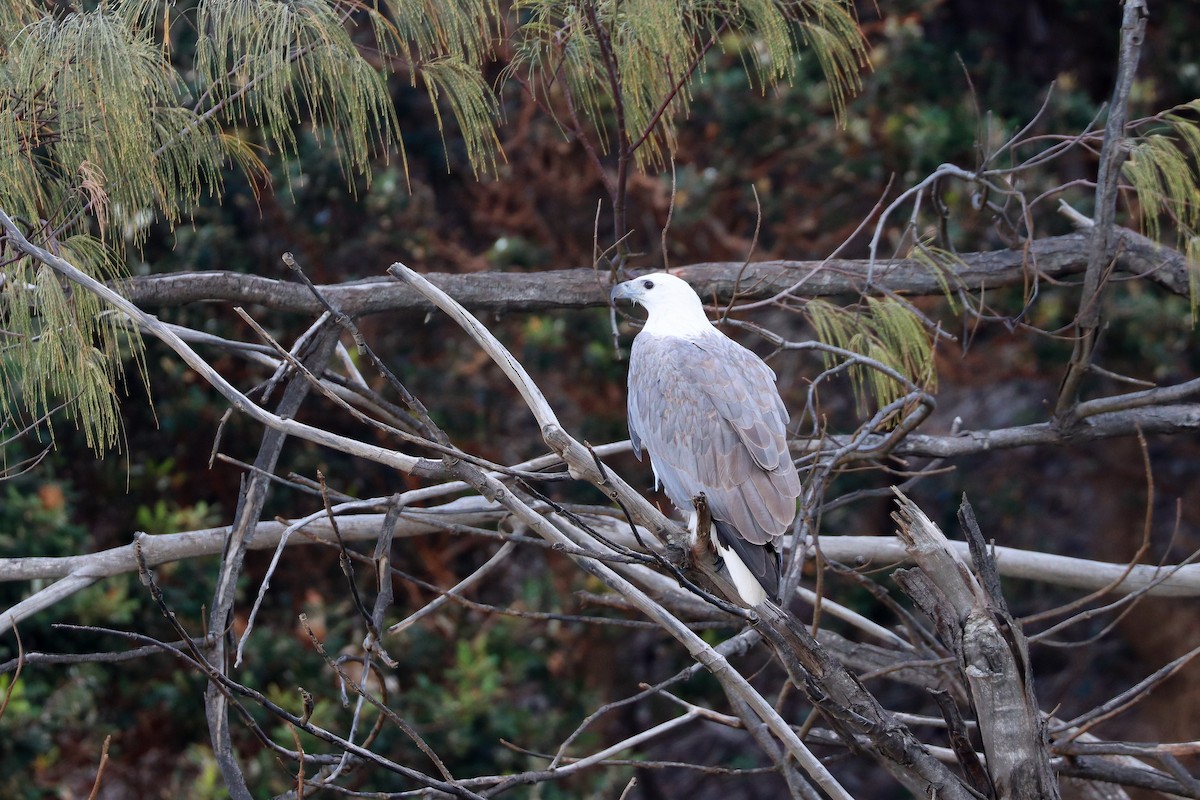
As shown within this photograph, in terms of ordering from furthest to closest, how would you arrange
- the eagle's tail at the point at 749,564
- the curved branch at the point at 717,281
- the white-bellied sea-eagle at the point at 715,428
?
the curved branch at the point at 717,281, the white-bellied sea-eagle at the point at 715,428, the eagle's tail at the point at 749,564

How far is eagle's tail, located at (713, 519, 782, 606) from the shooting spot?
2473 mm

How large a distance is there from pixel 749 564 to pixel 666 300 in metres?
0.95

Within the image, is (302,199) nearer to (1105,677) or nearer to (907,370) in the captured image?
(907,370)

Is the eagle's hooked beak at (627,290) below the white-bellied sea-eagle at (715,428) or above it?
above

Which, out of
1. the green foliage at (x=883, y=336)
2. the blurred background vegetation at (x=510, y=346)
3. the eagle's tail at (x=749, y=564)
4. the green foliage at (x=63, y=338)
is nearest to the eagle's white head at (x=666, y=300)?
the green foliage at (x=883, y=336)

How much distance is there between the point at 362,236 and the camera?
477cm

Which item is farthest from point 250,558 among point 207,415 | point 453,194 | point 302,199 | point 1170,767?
point 1170,767

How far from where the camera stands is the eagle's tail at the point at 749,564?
2473 mm

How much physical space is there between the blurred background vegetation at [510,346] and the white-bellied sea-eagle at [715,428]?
0.96 meters

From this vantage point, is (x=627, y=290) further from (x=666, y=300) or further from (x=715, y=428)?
(x=715, y=428)

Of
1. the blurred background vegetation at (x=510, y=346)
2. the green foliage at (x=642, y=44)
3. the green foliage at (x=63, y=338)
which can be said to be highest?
the green foliage at (x=642, y=44)

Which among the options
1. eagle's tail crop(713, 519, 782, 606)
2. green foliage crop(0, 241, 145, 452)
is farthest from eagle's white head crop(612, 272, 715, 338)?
green foliage crop(0, 241, 145, 452)

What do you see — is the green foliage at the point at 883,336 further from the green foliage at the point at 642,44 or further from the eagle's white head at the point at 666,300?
the green foliage at the point at 642,44

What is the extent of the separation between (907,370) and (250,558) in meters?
2.89
